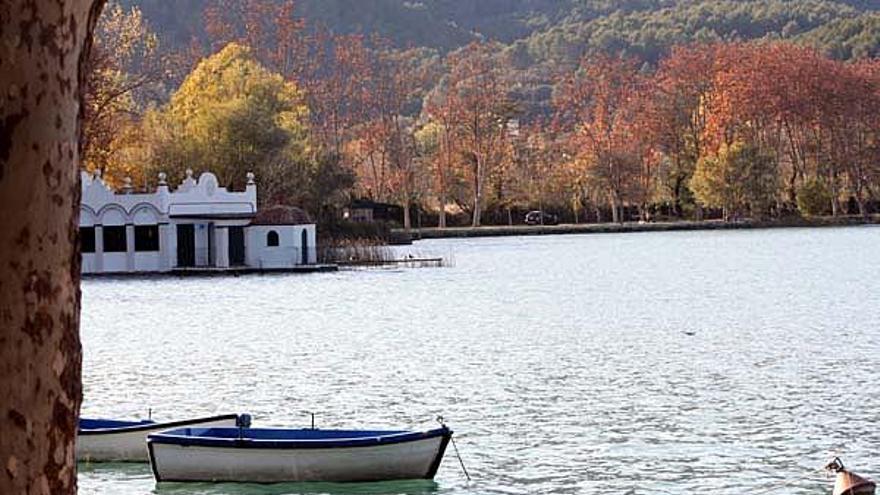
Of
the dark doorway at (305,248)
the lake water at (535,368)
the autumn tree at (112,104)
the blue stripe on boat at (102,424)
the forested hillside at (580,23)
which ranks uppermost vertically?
the forested hillside at (580,23)

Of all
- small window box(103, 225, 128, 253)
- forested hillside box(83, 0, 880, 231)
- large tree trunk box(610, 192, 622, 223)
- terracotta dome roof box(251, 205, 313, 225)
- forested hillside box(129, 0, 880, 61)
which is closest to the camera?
small window box(103, 225, 128, 253)

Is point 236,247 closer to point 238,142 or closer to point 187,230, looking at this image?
point 187,230

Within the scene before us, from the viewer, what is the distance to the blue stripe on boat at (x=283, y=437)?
13539 mm

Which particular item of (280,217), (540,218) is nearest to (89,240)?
(280,217)

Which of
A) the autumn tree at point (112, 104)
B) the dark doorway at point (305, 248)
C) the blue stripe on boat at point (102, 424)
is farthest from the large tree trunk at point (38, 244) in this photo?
the dark doorway at point (305, 248)

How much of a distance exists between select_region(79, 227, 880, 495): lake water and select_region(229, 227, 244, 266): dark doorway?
3.65 metres

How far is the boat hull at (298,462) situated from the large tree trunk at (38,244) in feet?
32.1

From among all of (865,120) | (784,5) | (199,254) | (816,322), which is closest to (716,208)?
(865,120)

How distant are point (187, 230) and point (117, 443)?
132 ft

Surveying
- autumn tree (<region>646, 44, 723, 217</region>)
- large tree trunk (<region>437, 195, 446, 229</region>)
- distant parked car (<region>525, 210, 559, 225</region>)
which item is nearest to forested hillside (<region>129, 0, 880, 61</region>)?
autumn tree (<region>646, 44, 723, 217</region>)

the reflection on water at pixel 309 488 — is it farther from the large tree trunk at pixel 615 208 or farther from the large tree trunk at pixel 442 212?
the large tree trunk at pixel 615 208

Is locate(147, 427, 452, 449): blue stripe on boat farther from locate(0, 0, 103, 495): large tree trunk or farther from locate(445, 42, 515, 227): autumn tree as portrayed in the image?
locate(445, 42, 515, 227): autumn tree

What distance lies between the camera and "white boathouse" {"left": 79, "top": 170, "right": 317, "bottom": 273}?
175ft

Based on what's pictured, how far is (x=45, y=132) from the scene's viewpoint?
12.3 feet
